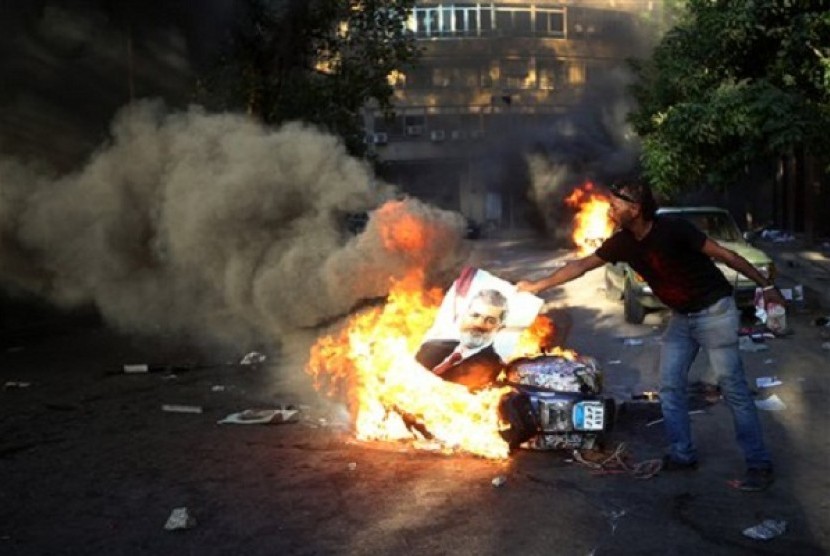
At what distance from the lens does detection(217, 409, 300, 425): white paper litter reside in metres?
6.70

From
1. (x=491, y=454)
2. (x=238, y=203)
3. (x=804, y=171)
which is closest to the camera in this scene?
(x=491, y=454)

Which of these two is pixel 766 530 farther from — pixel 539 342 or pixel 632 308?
pixel 632 308

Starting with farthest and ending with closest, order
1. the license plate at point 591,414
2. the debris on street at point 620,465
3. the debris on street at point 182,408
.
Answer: the debris on street at point 182,408, the license plate at point 591,414, the debris on street at point 620,465

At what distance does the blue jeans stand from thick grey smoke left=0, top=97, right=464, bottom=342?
2.69m

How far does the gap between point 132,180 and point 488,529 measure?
7532mm

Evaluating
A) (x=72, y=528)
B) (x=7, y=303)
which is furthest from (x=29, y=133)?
(x=72, y=528)

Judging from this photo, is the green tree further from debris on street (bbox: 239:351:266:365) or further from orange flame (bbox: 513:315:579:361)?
orange flame (bbox: 513:315:579:361)

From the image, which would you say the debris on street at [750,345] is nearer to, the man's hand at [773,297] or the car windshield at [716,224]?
the car windshield at [716,224]

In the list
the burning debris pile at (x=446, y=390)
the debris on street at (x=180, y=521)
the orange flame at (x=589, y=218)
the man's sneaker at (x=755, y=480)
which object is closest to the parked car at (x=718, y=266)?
the orange flame at (x=589, y=218)

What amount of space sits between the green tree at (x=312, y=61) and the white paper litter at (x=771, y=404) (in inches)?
416

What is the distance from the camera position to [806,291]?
1369cm

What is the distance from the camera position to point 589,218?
25000mm

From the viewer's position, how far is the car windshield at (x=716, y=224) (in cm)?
1228

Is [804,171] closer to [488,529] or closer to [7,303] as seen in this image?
[7,303]
